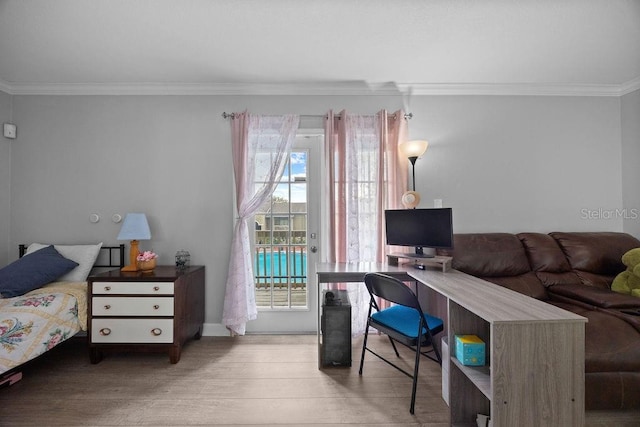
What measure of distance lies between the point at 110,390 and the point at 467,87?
13.4 feet

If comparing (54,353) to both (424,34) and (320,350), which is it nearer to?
(320,350)

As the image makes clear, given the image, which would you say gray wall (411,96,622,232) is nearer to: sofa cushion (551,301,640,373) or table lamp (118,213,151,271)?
sofa cushion (551,301,640,373)

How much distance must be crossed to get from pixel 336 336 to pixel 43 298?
229cm

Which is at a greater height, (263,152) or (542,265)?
(263,152)

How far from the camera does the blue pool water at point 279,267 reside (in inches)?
117

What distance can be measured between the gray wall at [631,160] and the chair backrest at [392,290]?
113 inches

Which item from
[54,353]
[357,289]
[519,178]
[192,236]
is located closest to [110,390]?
[54,353]

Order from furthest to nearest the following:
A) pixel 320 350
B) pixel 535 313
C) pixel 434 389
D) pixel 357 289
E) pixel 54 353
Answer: pixel 357 289
pixel 54 353
pixel 320 350
pixel 434 389
pixel 535 313

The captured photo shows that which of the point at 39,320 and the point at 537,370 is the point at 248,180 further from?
the point at 537,370

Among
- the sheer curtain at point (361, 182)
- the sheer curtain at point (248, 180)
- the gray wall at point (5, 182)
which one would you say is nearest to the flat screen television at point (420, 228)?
the sheer curtain at point (361, 182)

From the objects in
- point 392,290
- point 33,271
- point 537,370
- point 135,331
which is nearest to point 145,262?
point 135,331

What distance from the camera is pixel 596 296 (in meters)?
2.13

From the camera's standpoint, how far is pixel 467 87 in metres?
2.90

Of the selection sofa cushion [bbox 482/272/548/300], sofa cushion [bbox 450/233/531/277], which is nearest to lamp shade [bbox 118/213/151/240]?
sofa cushion [bbox 450/233/531/277]
